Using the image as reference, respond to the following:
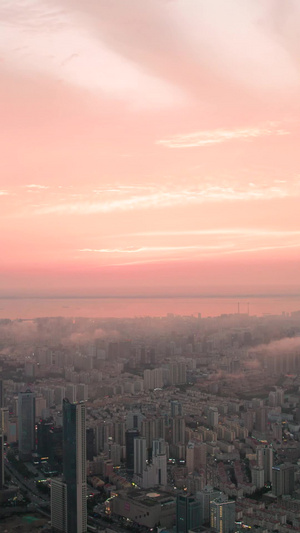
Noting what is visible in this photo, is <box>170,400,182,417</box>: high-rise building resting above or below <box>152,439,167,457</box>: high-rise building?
above

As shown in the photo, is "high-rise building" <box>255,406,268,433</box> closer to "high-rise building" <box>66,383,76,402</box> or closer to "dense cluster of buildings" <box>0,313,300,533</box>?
"dense cluster of buildings" <box>0,313,300,533</box>

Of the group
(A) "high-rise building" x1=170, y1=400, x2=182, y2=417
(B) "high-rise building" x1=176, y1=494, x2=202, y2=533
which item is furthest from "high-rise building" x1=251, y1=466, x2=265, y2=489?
(A) "high-rise building" x1=170, y1=400, x2=182, y2=417

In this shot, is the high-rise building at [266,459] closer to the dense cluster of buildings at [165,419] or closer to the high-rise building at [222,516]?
the dense cluster of buildings at [165,419]

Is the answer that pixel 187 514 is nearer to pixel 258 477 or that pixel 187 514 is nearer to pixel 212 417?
pixel 258 477

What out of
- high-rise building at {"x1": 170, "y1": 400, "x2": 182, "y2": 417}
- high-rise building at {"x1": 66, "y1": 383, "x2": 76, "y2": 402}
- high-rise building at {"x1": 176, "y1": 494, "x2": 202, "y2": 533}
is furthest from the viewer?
high-rise building at {"x1": 66, "y1": 383, "x2": 76, "y2": 402}

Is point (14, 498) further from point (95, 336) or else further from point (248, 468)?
point (95, 336)

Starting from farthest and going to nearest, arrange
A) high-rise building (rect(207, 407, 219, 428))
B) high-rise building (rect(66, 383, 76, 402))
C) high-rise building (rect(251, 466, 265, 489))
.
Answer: high-rise building (rect(66, 383, 76, 402)) → high-rise building (rect(207, 407, 219, 428)) → high-rise building (rect(251, 466, 265, 489))


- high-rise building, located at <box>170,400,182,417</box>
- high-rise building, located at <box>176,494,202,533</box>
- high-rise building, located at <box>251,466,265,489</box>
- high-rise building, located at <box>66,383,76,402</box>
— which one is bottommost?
high-rise building, located at <box>251,466,265,489</box>
